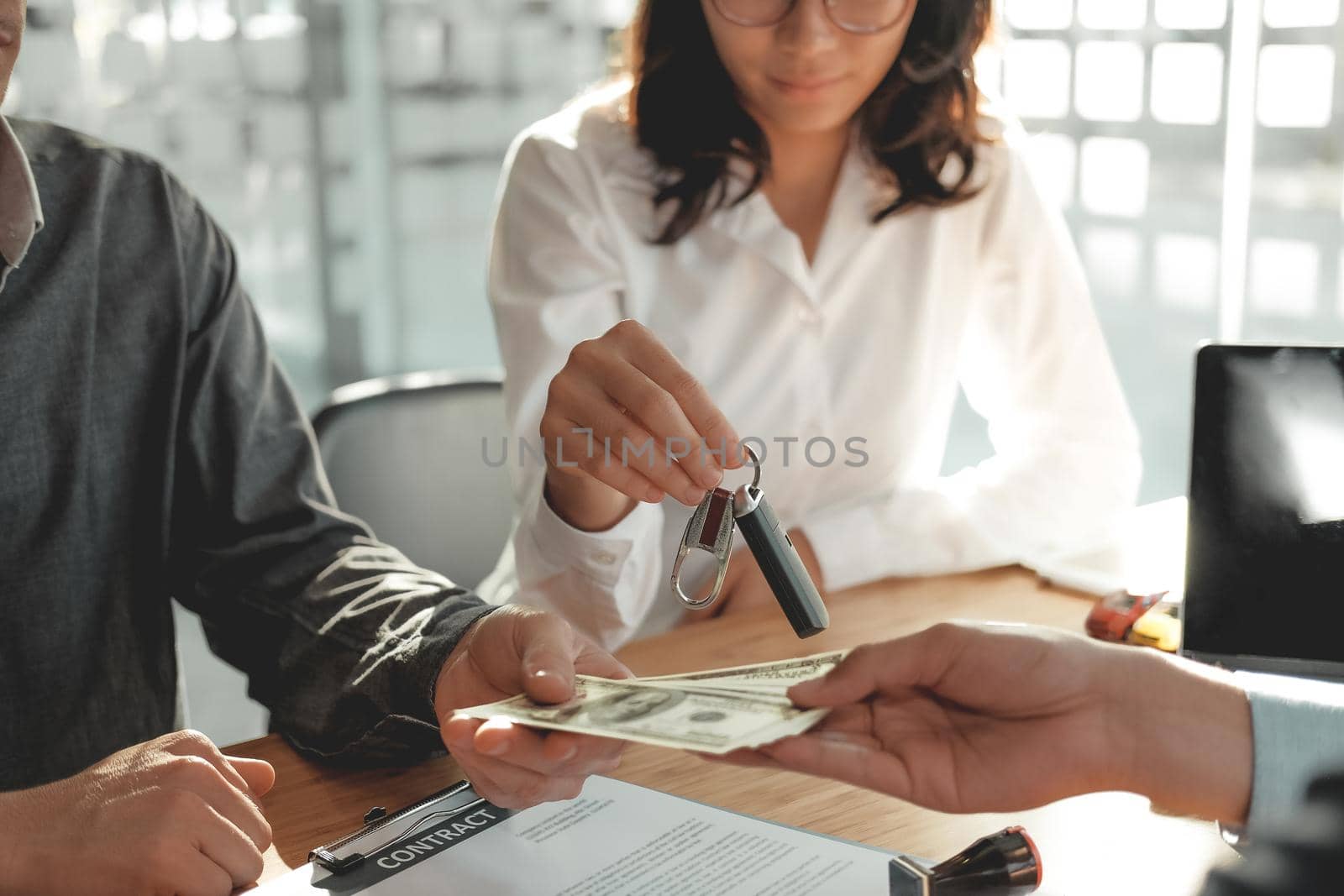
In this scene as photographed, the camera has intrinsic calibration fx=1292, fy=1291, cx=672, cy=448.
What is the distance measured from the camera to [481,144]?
3658 millimetres

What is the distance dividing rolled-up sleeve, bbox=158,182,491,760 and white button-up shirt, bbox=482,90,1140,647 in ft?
1.03

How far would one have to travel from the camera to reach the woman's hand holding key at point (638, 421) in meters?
1.11

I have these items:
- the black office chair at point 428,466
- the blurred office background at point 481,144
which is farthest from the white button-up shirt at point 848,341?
the blurred office background at point 481,144

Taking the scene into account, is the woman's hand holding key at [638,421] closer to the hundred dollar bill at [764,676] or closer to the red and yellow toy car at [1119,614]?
the hundred dollar bill at [764,676]

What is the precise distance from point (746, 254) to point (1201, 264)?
1727mm

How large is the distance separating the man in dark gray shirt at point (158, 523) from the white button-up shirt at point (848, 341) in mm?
349

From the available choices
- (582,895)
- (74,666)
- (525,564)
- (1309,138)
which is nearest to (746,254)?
→ (525,564)

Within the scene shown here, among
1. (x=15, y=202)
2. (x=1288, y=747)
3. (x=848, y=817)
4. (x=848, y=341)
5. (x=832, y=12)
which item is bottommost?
(x=848, y=817)

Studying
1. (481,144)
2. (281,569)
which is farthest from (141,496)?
(481,144)

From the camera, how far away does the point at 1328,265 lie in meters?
2.79

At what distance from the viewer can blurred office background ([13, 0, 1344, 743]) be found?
111 inches

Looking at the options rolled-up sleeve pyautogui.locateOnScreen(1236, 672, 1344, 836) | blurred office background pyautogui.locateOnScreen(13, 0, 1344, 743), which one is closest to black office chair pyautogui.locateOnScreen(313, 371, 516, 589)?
rolled-up sleeve pyautogui.locateOnScreen(1236, 672, 1344, 836)

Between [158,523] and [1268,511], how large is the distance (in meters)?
1.10

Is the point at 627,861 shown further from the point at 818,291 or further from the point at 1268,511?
the point at 818,291
